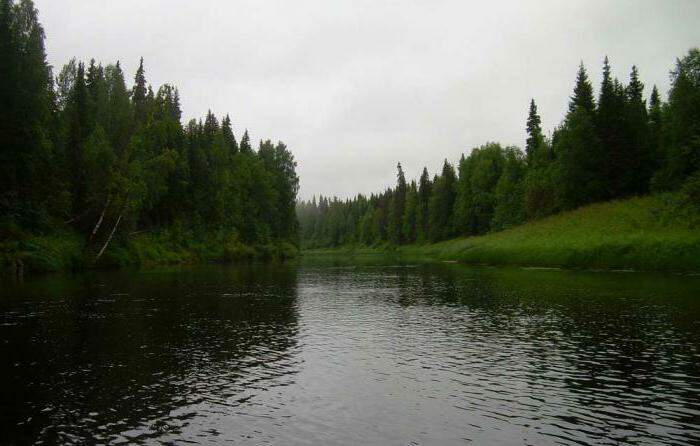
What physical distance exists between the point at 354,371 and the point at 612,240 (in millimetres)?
56883

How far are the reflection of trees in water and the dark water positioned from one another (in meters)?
0.08

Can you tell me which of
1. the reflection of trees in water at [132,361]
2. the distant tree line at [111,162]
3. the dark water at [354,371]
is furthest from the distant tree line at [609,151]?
the distant tree line at [111,162]

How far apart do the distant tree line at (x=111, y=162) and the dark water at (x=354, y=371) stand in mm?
34870

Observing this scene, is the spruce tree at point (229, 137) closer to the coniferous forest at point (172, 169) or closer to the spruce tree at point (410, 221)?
the coniferous forest at point (172, 169)

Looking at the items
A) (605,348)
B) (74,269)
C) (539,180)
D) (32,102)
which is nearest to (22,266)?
(74,269)

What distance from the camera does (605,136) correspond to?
88.2 metres

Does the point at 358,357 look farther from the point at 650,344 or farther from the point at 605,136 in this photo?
the point at 605,136

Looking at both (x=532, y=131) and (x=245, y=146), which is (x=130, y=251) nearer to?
(x=245, y=146)

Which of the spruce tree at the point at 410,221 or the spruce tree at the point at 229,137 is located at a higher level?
the spruce tree at the point at 229,137

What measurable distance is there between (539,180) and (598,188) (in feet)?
80.7

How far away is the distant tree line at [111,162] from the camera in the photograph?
61750mm

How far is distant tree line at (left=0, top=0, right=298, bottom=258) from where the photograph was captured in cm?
6175

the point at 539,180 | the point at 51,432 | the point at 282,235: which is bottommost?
the point at 51,432

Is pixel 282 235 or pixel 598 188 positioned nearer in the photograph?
pixel 598 188
